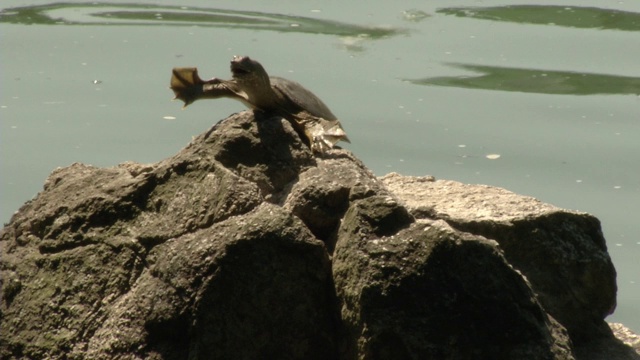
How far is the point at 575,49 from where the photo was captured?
5391 mm

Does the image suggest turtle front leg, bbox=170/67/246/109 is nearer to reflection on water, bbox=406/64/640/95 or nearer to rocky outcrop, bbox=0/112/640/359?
rocky outcrop, bbox=0/112/640/359

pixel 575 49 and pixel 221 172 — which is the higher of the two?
pixel 221 172

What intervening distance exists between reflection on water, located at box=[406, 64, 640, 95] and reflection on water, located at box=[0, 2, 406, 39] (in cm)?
68

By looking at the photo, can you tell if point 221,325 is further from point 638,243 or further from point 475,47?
point 475,47

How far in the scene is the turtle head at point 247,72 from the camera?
2.49 metres

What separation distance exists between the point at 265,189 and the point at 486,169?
2.16m

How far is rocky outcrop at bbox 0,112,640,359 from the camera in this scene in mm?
1827

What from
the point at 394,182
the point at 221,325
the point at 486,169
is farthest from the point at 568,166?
the point at 221,325

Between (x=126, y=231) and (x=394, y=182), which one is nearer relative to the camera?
(x=126, y=231)

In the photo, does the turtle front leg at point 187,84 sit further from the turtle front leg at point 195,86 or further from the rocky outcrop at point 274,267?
the rocky outcrop at point 274,267

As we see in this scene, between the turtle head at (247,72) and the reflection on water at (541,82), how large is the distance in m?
2.74

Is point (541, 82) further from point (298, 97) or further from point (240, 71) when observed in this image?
point (240, 71)

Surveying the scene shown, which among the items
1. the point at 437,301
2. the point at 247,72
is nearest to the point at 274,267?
Result: the point at 437,301

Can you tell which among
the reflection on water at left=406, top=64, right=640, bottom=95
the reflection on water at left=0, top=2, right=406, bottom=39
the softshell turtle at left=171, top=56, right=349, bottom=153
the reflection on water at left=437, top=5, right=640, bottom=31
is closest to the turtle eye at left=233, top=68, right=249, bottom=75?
the softshell turtle at left=171, top=56, right=349, bottom=153
